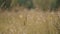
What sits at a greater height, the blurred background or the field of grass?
the blurred background

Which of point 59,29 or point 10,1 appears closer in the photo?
point 59,29

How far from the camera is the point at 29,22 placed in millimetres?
1522

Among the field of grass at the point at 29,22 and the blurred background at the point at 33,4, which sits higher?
the blurred background at the point at 33,4

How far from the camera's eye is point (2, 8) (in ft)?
5.19

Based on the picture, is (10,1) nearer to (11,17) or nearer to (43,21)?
(11,17)

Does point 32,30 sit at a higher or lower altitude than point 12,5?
lower

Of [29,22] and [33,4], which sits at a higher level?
[33,4]

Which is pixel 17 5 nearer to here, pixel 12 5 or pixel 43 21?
pixel 12 5

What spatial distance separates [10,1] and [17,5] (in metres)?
0.09

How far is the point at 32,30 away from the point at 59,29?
0.27m

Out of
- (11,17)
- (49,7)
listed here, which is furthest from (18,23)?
(49,7)

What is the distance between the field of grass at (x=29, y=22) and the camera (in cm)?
148

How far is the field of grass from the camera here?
1.48 meters

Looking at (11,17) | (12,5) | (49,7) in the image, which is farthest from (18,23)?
(49,7)
